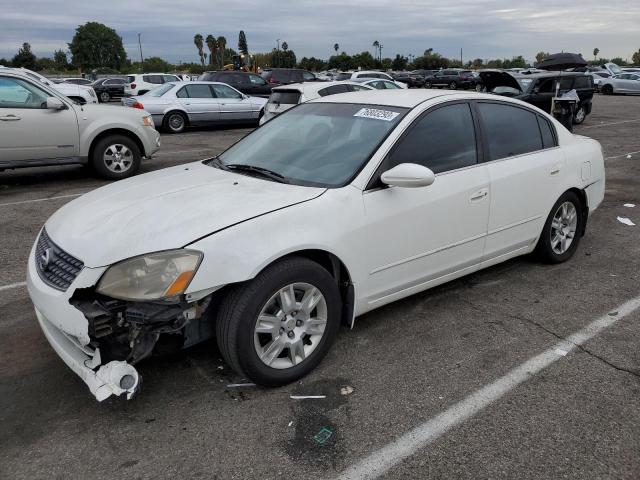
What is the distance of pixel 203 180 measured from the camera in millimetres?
3594

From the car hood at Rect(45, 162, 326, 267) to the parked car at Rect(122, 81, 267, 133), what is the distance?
11.9 metres

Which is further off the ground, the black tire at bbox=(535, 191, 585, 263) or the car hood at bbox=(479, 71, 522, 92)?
the car hood at bbox=(479, 71, 522, 92)

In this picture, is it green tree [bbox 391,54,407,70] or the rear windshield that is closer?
the rear windshield

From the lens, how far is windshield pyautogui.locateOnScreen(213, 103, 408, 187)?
11.4ft

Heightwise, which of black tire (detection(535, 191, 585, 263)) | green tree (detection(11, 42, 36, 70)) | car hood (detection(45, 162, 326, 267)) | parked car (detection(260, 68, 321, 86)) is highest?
green tree (detection(11, 42, 36, 70))

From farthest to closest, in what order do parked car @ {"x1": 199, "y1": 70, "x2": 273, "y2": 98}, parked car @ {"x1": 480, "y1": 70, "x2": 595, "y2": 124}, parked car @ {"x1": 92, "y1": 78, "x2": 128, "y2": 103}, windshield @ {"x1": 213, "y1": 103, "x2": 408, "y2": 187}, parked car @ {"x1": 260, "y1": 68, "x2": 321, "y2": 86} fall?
parked car @ {"x1": 92, "y1": 78, "x2": 128, "y2": 103} < parked car @ {"x1": 260, "y1": 68, "x2": 321, "y2": 86} < parked car @ {"x1": 199, "y1": 70, "x2": 273, "y2": 98} < parked car @ {"x1": 480, "y1": 70, "x2": 595, "y2": 124} < windshield @ {"x1": 213, "y1": 103, "x2": 408, "y2": 187}

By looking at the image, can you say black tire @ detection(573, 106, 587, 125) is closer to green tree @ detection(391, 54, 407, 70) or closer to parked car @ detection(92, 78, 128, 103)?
parked car @ detection(92, 78, 128, 103)

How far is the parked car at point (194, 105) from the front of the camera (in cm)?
1528

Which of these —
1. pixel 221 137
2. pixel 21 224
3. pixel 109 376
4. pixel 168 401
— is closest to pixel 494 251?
pixel 168 401

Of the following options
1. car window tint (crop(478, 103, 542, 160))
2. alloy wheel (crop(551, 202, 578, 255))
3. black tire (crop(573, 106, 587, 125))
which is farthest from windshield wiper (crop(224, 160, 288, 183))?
black tire (crop(573, 106, 587, 125))

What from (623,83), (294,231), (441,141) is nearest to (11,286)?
(294,231)

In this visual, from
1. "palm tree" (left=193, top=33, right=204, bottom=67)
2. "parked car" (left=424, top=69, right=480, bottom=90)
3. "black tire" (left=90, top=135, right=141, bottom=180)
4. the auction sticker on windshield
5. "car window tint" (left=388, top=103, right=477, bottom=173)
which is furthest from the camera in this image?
"palm tree" (left=193, top=33, right=204, bottom=67)

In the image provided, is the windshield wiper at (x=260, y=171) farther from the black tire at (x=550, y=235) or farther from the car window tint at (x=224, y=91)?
the car window tint at (x=224, y=91)

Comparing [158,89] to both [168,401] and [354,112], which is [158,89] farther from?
[168,401]
